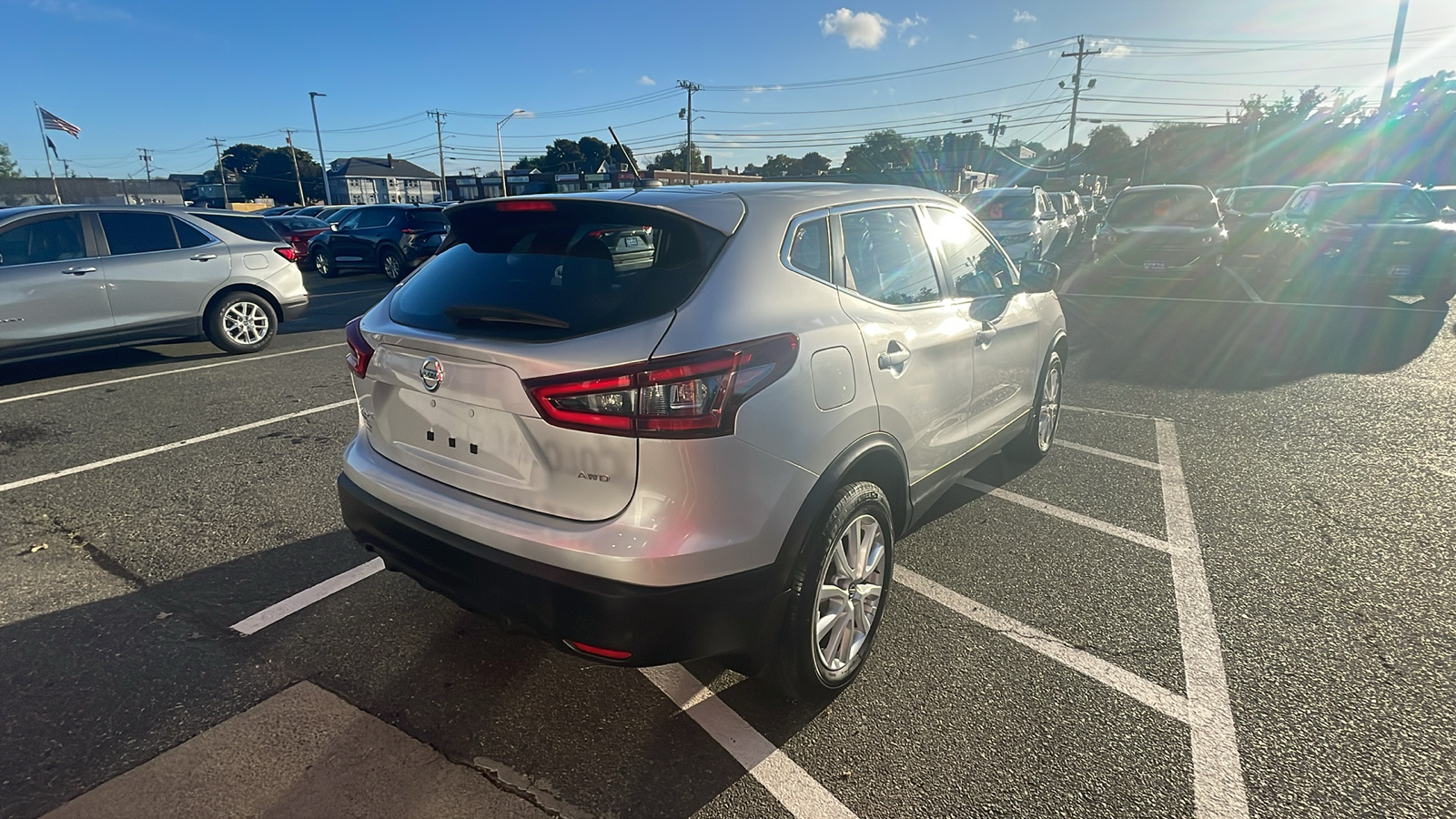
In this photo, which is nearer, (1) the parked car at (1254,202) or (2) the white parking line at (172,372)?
(2) the white parking line at (172,372)

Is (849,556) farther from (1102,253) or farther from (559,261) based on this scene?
(1102,253)

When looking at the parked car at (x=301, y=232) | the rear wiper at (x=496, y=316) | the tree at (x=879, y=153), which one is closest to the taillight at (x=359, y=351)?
the rear wiper at (x=496, y=316)

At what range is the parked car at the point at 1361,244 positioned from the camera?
32.7 ft

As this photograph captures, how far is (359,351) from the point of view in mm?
2787

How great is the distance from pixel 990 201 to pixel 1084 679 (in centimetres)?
1400

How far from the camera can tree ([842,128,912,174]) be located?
3413 inches

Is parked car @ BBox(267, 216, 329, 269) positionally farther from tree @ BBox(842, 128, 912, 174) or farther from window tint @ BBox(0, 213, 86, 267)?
tree @ BBox(842, 128, 912, 174)

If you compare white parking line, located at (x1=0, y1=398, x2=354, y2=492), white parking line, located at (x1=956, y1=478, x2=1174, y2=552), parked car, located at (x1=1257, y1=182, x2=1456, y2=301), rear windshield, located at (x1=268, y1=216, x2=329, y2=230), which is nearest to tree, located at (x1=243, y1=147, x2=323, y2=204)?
rear windshield, located at (x1=268, y1=216, x2=329, y2=230)

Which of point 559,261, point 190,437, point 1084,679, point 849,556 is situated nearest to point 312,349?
point 190,437

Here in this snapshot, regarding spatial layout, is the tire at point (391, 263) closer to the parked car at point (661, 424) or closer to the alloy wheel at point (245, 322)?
→ the alloy wheel at point (245, 322)

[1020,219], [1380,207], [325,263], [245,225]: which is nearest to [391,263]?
[325,263]

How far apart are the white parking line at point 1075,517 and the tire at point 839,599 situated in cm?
169

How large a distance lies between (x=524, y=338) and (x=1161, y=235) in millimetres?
12526

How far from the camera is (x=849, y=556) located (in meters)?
2.65
